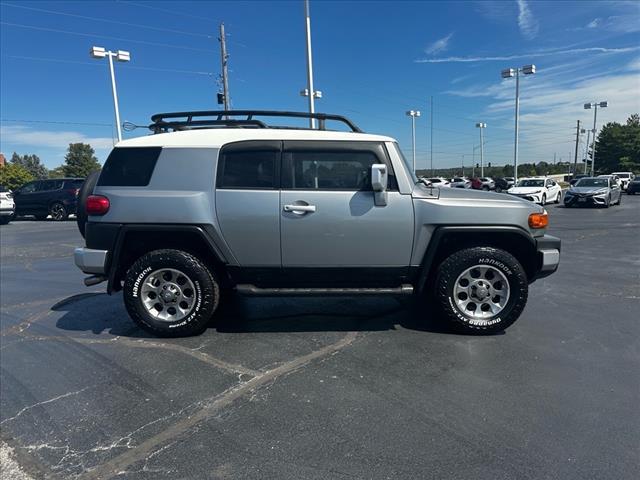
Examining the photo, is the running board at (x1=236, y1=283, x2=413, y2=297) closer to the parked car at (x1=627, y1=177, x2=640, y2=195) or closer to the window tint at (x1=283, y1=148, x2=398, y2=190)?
the window tint at (x1=283, y1=148, x2=398, y2=190)

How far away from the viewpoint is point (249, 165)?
398 centimetres

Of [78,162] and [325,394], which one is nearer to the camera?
[325,394]

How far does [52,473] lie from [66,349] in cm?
194

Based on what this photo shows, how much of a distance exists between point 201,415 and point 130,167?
2.48 m

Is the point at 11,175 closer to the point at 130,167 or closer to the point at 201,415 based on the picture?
the point at 130,167

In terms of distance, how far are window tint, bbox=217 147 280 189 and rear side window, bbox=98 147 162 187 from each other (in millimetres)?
672

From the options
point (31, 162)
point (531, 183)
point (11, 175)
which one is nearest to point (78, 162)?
point (11, 175)

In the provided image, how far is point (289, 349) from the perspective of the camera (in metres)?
3.80

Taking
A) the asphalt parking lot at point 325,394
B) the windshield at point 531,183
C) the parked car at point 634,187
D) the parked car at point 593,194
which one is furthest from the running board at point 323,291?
the parked car at point 634,187

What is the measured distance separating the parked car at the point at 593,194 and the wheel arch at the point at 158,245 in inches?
832

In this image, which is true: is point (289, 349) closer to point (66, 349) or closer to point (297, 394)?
point (297, 394)

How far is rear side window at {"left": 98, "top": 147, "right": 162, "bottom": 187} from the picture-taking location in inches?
158

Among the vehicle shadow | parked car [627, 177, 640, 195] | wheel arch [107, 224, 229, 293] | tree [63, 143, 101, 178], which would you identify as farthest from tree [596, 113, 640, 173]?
tree [63, 143, 101, 178]

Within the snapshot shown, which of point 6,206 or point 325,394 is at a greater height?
point 6,206
